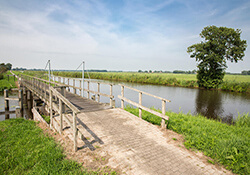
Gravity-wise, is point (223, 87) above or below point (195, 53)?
below

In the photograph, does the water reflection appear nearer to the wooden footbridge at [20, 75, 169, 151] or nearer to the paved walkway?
the wooden footbridge at [20, 75, 169, 151]

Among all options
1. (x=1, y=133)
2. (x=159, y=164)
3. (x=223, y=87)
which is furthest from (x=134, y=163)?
(x=223, y=87)

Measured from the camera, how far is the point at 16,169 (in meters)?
3.69

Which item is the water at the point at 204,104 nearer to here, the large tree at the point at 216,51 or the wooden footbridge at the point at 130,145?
the wooden footbridge at the point at 130,145

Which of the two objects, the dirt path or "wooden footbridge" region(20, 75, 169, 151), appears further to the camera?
"wooden footbridge" region(20, 75, 169, 151)

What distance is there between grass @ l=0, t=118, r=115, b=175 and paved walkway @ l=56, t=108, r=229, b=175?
768 mm

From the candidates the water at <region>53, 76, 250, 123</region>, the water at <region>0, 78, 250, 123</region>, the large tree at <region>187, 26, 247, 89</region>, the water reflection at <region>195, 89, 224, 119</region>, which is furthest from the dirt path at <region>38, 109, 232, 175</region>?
the large tree at <region>187, 26, 247, 89</region>

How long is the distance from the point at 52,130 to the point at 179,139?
4923mm

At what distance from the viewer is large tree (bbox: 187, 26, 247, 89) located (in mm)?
30031

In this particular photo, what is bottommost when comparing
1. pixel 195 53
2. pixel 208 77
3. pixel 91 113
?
pixel 91 113

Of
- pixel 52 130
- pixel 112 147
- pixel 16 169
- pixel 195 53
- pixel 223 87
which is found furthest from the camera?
pixel 195 53

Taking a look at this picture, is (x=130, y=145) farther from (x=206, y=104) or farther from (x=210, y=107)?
(x=206, y=104)

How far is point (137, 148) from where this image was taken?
4422 millimetres

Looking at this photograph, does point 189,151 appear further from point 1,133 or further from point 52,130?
point 1,133
